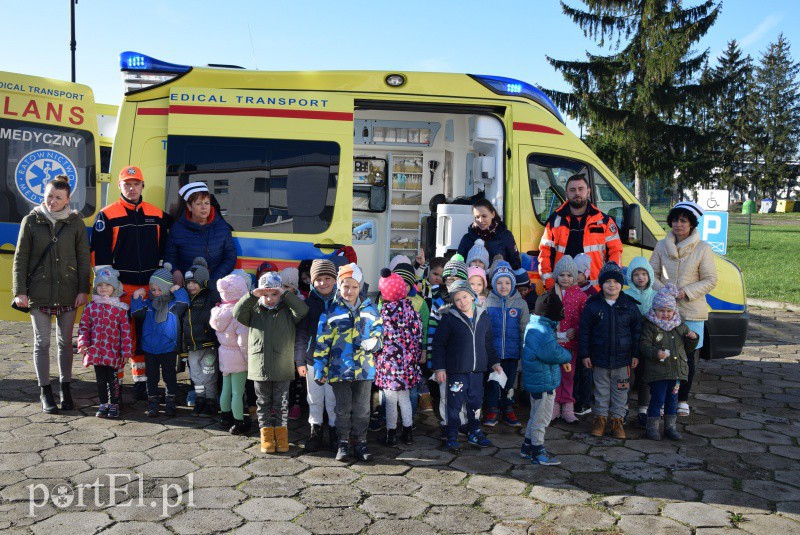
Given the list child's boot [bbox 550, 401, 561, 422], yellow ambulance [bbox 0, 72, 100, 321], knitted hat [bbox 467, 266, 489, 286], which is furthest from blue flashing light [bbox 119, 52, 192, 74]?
child's boot [bbox 550, 401, 561, 422]

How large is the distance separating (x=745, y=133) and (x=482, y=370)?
207 ft

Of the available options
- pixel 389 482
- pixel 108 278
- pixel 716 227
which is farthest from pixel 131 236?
pixel 716 227

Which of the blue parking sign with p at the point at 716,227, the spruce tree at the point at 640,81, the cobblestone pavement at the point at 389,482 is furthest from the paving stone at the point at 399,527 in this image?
the spruce tree at the point at 640,81

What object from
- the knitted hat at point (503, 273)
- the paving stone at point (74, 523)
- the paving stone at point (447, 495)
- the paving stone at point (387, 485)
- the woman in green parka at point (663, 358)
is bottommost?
the paving stone at point (387, 485)

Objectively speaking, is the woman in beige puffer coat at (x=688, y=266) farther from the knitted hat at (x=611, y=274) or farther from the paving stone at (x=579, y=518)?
the paving stone at (x=579, y=518)

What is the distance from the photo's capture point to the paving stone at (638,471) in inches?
184

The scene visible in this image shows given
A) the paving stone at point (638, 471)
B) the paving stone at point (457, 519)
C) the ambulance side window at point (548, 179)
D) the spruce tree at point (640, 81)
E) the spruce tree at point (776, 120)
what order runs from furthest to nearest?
the spruce tree at point (776, 120)
the spruce tree at point (640, 81)
the ambulance side window at point (548, 179)
the paving stone at point (638, 471)
the paving stone at point (457, 519)

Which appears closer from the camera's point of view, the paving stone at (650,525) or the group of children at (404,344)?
the paving stone at (650,525)

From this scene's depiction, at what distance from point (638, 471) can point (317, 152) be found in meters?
3.66

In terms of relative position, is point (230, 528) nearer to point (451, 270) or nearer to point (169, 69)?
point (451, 270)

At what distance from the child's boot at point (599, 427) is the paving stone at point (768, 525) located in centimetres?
158

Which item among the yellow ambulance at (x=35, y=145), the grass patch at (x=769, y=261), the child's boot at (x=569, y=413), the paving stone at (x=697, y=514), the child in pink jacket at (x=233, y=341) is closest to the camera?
the paving stone at (x=697, y=514)

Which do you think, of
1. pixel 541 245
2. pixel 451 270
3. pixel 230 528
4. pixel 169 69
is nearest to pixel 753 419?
pixel 541 245

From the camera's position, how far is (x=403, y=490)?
14.3 feet
